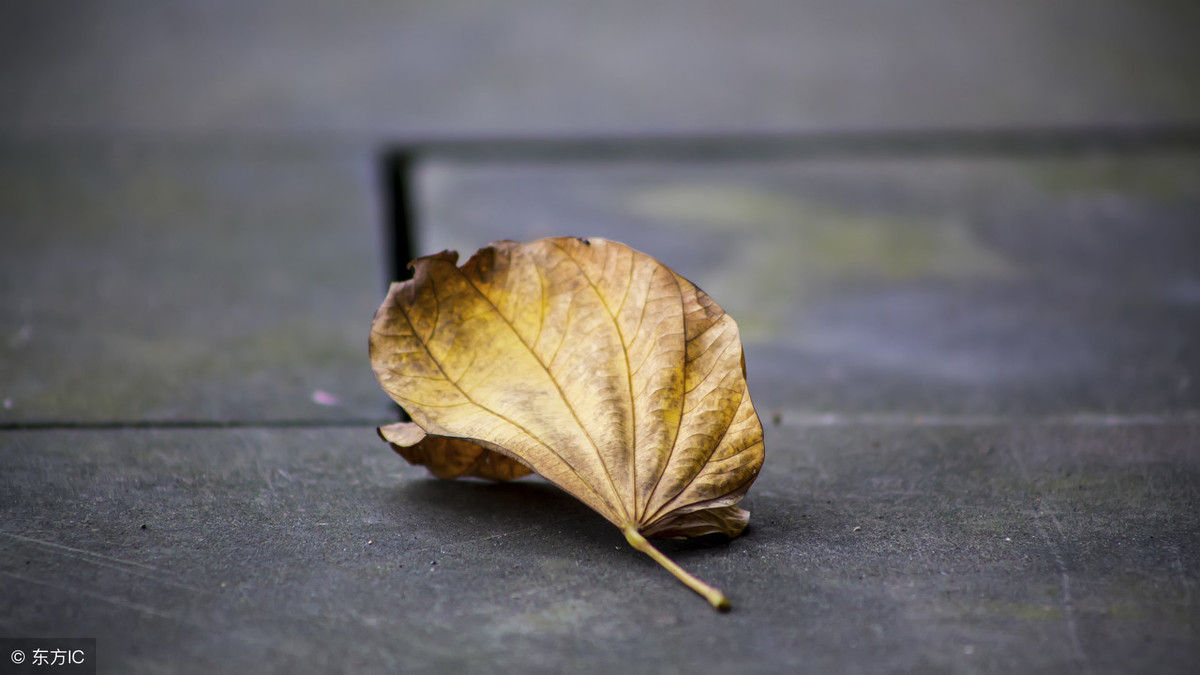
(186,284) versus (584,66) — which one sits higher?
(584,66)

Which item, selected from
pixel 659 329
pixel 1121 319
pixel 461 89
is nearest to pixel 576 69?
pixel 461 89

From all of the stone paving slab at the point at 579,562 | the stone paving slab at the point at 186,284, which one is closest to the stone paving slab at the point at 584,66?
the stone paving slab at the point at 186,284

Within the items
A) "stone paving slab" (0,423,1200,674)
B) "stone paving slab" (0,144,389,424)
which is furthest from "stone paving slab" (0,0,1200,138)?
"stone paving slab" (0,423,1200,674)

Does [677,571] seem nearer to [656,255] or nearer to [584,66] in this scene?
[656,255]

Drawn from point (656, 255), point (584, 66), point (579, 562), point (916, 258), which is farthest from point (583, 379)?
point (584, 66)

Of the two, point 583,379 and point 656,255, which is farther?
point 656,255

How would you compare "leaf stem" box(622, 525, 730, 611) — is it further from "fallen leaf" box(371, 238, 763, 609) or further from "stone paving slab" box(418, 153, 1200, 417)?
"stone paving slab" box(418, 153, 1200, 417)

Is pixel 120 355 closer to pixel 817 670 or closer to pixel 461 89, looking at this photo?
pixel 817 670
